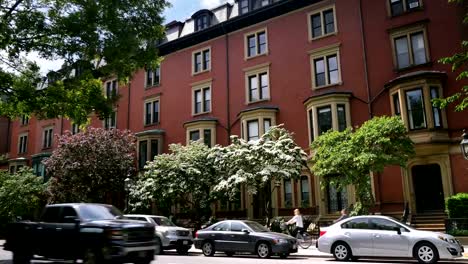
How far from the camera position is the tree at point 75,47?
45.6 feet

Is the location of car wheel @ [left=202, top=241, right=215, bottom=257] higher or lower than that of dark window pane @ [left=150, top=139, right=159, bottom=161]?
lower

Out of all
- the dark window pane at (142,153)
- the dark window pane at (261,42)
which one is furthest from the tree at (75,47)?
the dark window pane at (142,153)

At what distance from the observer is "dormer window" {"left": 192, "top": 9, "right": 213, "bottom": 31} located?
108 ft

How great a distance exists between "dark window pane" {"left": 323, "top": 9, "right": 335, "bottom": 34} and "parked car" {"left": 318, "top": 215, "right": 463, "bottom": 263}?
15.8 m

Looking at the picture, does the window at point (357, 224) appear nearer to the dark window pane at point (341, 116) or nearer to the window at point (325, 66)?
the dark window pane at point (341, 116)

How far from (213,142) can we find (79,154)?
30.2ft

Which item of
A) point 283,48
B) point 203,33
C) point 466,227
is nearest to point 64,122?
point 203,33

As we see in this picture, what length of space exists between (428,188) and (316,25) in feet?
40.1

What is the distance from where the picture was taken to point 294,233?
20062 millimetres

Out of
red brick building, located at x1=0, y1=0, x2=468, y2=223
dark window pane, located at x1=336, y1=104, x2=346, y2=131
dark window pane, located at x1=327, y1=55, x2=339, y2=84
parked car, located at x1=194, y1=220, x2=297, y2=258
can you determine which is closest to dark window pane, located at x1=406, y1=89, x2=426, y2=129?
red brick building, located at x1=0, y1=0, x2=468, y2=223

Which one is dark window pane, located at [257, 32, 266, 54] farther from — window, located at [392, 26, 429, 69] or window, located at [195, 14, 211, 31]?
window, located at [392, 26, 429, 69]

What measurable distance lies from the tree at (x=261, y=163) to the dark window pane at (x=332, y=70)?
533cm

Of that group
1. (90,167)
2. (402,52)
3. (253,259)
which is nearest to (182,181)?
(90,167)

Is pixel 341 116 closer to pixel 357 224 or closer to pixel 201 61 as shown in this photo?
pixel 357 224
